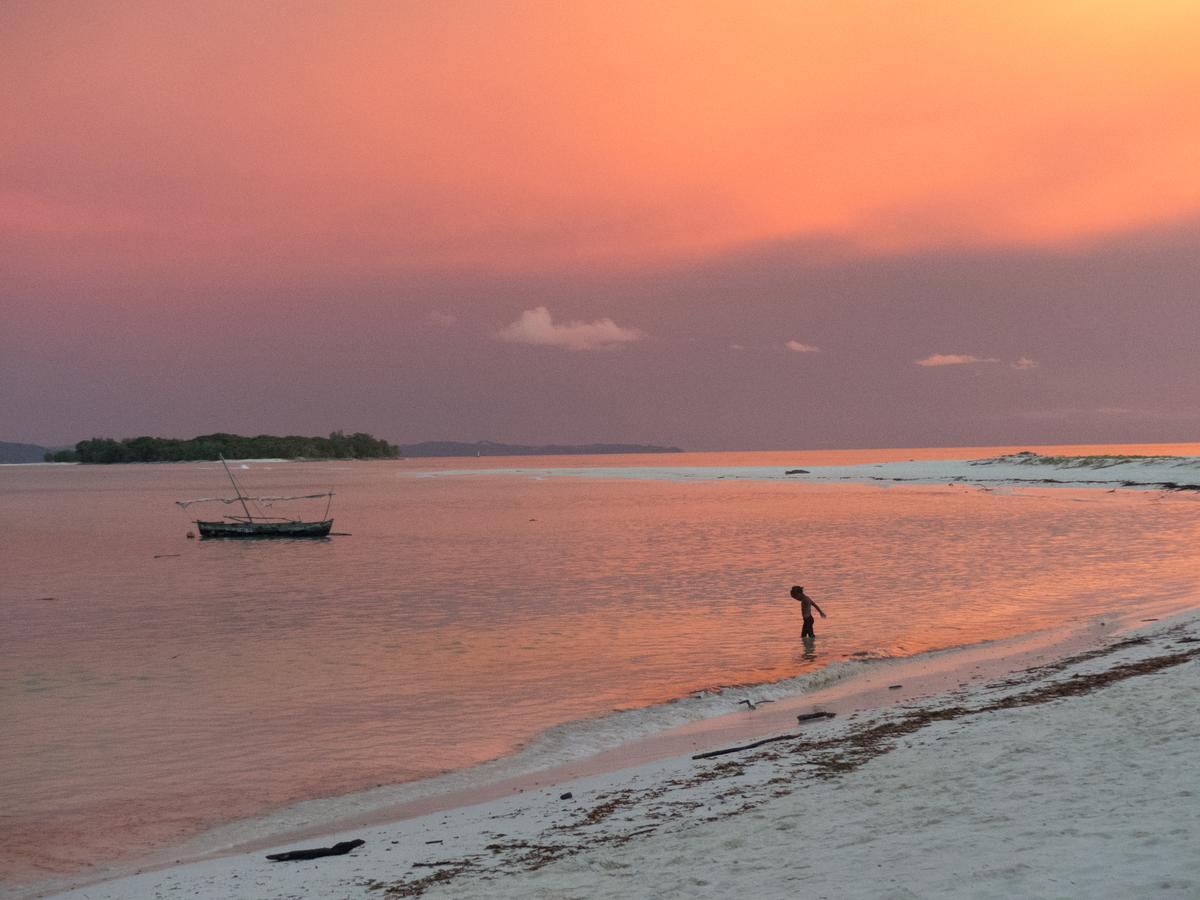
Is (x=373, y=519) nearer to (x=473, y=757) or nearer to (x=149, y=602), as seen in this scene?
(x=149, y=602)

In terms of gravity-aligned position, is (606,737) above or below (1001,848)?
below

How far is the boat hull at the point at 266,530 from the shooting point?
60.3 meters

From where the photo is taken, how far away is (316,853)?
1020cm

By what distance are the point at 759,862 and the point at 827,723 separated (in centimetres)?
626

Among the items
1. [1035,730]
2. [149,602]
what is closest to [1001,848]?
[1035,730]

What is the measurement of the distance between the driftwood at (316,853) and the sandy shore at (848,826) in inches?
5.5

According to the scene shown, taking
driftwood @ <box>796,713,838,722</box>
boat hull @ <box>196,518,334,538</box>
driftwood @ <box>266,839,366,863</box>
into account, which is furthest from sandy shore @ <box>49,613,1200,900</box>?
boat hull @ <box>196,518,334,538</box>

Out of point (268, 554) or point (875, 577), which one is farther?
point (268, 554)

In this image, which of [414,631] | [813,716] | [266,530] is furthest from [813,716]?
[266,530]

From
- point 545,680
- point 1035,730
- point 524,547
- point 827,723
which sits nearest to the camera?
point 1035,730

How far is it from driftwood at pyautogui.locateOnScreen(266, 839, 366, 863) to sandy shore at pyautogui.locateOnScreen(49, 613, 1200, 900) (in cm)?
14

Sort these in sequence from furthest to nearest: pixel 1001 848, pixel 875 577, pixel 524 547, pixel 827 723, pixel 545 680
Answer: pixel 524 547, pixel 875 577, pixel 545 680, pixel 827 723, pixel 1001 848

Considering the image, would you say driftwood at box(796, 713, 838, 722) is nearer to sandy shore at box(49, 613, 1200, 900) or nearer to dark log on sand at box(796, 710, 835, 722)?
dark log on sand at box(796, 710, 835, 722)

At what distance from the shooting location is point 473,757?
14.5 m
